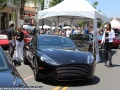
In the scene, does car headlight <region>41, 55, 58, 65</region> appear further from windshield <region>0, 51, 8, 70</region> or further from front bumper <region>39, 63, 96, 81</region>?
windshield <region>0, 51, 8, 70</region>

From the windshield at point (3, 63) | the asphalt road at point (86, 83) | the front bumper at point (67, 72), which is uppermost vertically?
the windshield at point (3, 63)

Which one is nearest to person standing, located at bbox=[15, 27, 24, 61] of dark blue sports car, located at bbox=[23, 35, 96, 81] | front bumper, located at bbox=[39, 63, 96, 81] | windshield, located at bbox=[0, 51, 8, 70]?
dark blue sports car, located at bbox=[23, 35, 96, 81]

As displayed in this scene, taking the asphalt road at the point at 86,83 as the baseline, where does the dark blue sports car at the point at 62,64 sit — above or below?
above

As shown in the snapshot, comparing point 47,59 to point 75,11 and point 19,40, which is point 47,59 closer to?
point 19,40

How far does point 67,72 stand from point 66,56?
23.5 inches

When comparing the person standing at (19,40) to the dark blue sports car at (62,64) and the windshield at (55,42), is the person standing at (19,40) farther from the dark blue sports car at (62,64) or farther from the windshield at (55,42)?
the dark blue sports car at (62,64)

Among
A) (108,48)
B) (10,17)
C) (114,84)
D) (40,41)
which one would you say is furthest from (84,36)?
(10,17)

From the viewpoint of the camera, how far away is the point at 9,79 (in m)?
4.34

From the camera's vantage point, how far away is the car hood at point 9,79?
4159 millimetres

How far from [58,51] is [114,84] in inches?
77.8

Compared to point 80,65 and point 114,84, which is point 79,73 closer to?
point 80,65

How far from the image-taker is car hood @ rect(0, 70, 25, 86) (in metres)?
4.16

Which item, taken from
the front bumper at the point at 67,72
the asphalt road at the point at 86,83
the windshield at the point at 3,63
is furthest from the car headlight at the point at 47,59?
the windshield at the point at 3,63

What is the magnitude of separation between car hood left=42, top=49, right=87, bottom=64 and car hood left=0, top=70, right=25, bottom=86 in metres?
2.64
